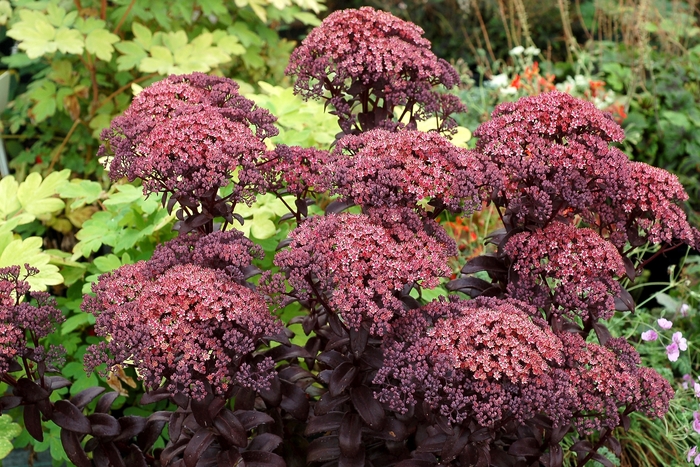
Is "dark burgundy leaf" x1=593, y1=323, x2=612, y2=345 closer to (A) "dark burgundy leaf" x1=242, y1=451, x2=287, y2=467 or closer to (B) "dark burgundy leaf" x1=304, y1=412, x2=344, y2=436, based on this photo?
(B) "dark burgundy leaf" x1=304, y1=412, x2=344, y2=436

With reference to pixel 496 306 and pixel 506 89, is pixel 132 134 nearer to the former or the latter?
pixel 496 306

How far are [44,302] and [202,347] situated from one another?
1.85 ft

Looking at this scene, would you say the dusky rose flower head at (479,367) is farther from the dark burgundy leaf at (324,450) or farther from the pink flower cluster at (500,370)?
the dark burgundy leaf at (324,450)

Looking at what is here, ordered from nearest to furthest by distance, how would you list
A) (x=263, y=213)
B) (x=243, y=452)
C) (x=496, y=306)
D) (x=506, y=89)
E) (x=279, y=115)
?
1. (x=496, y=306)
2. (x=243, y=452)
3. (x=263, y=213)
4. (x=279, y=115)
5. (x=506, y=89)

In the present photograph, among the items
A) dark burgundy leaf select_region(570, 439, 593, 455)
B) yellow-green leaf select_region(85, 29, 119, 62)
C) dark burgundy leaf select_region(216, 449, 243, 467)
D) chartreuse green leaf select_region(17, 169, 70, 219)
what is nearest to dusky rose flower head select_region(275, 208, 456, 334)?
dark burgundy leaf select_region(216, 449, 243, 467)

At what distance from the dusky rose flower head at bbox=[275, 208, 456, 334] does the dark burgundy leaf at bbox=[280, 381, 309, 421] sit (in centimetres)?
35

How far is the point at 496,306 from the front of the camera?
69.6 inches

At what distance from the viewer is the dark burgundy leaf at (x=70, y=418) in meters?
1.94

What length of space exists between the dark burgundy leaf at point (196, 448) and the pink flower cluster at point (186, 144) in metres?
0.62

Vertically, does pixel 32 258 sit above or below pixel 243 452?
above

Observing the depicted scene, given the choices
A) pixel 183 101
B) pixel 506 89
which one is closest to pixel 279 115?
pixel 183 101

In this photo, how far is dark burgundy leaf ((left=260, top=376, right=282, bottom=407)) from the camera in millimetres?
1887

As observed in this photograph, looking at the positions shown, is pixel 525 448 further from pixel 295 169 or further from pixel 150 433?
pixel 150 433

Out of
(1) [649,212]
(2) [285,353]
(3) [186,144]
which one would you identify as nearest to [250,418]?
(2) [285,353]
